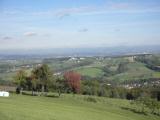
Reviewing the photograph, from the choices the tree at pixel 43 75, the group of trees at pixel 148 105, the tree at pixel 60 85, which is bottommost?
the group of trees at pixel 148 105

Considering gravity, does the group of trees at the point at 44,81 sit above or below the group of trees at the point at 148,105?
above

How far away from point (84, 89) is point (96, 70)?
→ 10139cm

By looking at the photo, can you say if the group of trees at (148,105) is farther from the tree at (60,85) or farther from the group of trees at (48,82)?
the tree at (60,85)

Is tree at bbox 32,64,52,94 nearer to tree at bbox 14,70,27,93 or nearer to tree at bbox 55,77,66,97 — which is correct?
tree at bbox 55,77,66,97

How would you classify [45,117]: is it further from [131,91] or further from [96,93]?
[131,91]

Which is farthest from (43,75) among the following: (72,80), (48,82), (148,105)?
(148,105)

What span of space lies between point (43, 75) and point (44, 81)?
159 centimetres

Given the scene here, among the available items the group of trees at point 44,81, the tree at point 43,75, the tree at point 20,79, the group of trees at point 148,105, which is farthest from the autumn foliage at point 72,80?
the group of trees at point 148,105

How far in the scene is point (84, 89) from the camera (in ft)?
319

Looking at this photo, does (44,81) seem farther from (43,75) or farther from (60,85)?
(60,85)

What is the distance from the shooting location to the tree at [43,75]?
84.6 m

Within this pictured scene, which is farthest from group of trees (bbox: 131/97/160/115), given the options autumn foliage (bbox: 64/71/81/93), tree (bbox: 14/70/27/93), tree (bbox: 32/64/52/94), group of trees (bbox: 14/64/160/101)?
tree (bbox: 14/70/27/93)

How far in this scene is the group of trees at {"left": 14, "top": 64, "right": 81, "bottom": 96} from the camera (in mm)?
84938

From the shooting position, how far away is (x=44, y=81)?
280 ft
